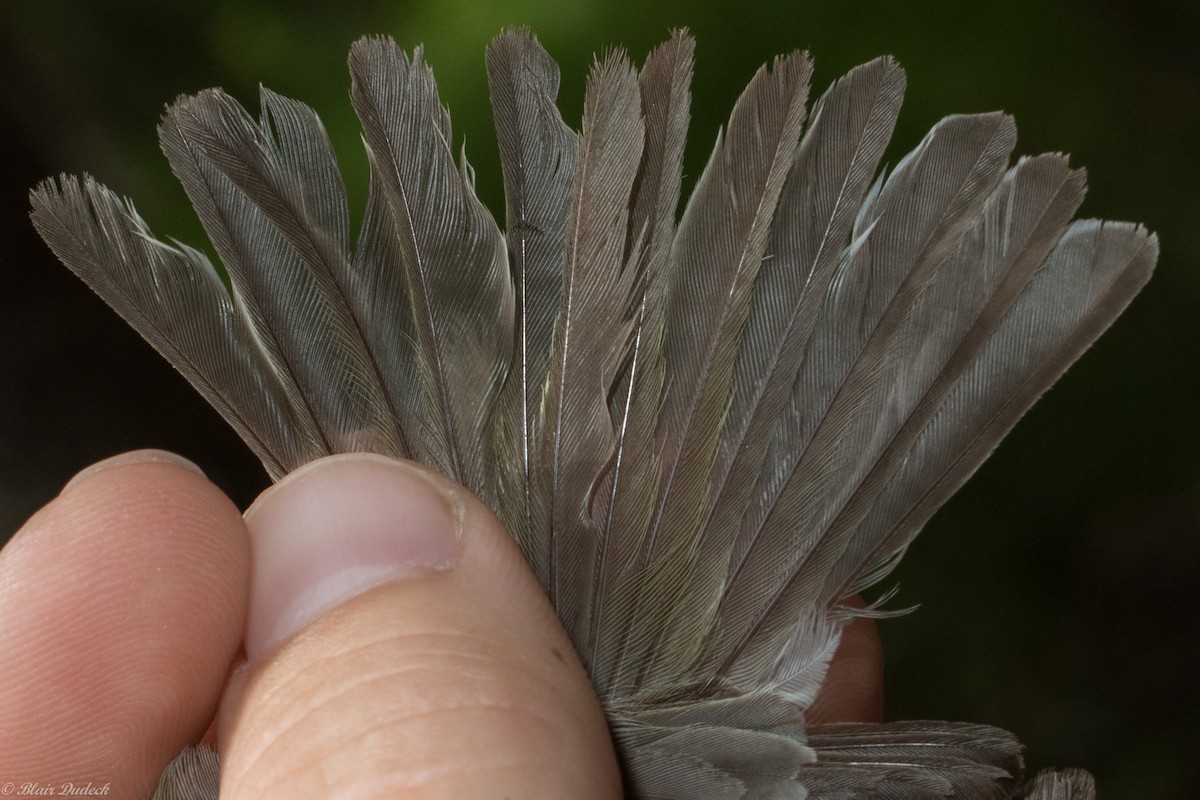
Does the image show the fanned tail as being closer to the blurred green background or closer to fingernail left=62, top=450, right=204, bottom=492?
fingernail left=62, top=450, right=204, bottom=492

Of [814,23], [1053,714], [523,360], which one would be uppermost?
[814,23]

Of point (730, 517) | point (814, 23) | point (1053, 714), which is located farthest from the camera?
point (1053, 714)

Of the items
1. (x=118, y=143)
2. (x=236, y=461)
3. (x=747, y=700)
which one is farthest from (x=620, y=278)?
(x=118, y=143)

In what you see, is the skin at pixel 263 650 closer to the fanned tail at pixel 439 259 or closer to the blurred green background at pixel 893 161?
the fanned tail at pixel 439 259

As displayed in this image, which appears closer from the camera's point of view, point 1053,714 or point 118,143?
point 118,143

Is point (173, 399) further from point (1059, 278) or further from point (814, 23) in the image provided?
point (1059, 278)

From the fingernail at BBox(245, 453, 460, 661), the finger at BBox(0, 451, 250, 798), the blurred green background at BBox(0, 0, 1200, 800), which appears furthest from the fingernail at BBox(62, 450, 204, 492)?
the blurred green background at BBox(0, 0, 1200, 800)

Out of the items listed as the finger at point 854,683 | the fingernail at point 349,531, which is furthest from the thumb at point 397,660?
the finger at point 854,683

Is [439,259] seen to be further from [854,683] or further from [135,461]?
[854,683]
